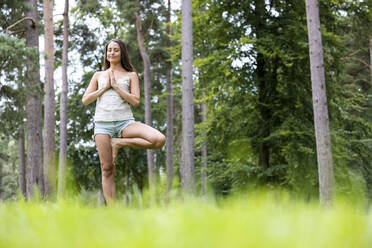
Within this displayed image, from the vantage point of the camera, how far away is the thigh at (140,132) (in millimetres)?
4664

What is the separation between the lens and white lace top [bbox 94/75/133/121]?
15.9 ft

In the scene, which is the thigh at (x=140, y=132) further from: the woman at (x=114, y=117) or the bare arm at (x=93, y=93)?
the bare arm at (x=93, y=93)

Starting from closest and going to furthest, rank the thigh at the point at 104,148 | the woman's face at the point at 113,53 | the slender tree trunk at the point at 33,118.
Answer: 1. the thigh at the point at 104,148
2. the woman's face at the point at 113,53
3. the slender tree trunk at the point at 33,118

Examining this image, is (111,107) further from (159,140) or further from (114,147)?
(159,140)

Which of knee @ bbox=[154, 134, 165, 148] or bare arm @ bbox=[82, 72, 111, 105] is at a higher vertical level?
bare arm @ bbox=[82, 72, 111, 105]

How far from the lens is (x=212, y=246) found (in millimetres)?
828

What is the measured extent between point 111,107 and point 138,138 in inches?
19.2

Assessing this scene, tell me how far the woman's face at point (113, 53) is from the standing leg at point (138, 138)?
33.3 inches

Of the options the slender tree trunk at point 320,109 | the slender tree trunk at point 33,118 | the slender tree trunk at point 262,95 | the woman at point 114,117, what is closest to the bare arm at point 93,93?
the woman at point 114,117

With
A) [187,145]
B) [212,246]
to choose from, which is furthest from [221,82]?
[212,246]

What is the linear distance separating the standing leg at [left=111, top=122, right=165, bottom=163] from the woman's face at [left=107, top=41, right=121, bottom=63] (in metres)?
0.85

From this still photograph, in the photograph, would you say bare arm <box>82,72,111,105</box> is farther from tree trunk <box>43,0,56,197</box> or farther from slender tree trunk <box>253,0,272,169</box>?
tree trunk <box>43,0,56,197</box>

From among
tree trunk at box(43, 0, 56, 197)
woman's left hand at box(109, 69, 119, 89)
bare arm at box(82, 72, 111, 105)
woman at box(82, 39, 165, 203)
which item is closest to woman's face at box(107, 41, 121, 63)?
woman at box(82, 39, 165, 203)

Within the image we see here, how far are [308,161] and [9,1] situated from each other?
1146cm
